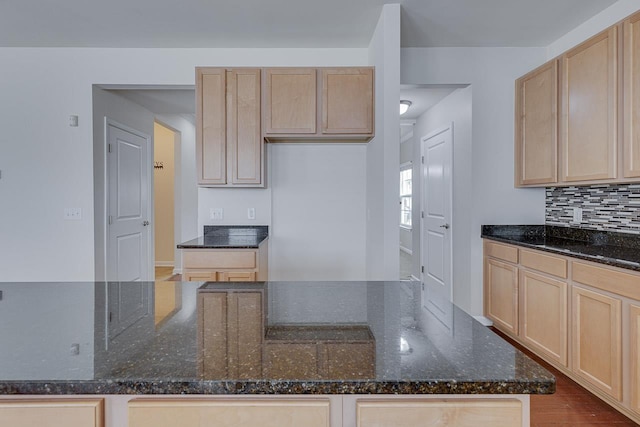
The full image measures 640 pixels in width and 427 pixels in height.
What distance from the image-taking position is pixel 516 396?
670 millimetres

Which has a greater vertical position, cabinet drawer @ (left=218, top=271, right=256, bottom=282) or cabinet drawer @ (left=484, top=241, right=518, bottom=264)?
cabinet drawer @ (left=484, top=241, right=518, bottom=264)

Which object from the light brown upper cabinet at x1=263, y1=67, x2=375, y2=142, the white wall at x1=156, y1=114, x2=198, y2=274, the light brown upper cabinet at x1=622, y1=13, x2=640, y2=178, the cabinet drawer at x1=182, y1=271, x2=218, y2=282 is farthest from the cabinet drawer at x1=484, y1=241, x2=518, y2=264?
the white wall at x1=156, y1=114, x2=198, y2=274

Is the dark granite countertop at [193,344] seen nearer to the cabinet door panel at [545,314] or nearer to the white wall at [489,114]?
the cabinet door panel at [545,314]

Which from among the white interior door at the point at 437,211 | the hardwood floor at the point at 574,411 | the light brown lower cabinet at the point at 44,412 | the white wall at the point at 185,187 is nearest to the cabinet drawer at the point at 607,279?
the hardwood floor at the point at 574,411

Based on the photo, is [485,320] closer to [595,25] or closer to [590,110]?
[590,110]

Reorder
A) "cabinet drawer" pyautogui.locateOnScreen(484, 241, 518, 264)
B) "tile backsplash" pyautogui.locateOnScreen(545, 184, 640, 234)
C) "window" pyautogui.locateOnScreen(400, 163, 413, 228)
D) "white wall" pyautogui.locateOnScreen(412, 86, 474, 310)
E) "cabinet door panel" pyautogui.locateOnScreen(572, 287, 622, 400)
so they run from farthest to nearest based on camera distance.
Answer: "window" pyautogui.locateOnScreen(400, 163, 413, 228), "white wall" pyautogui.locateOnScreen(412, 86, 474, 310), "cabinet drawer" pyautogui.locateOnScreen(484, 241, 518, 264), "tile backsplash" pyautogui.locateOnScreen(545, 184, 640, 234), "cabinet door panel" pyautogui.locateOnScreen(572, 287, 622, 400)

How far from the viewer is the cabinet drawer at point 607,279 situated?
1765mm

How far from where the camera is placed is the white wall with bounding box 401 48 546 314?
323 cm

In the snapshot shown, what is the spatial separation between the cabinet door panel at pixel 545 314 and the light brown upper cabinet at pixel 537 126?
0.83 m

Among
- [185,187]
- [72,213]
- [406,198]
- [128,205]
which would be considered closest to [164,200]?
[185,187]

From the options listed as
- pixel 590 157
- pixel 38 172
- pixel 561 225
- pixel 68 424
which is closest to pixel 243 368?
pixel 68 424

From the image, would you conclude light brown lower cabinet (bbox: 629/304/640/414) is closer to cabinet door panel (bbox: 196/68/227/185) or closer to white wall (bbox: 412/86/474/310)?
white wall (bbox: 412/86/474/310)

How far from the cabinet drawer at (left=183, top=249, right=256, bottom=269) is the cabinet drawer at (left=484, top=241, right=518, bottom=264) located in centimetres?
206

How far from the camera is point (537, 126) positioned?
2.90 m
